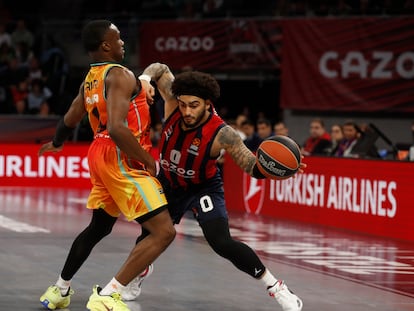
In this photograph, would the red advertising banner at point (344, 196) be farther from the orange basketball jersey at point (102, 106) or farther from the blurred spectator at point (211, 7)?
the blurred spectator at point (211, 7)

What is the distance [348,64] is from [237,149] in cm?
1456

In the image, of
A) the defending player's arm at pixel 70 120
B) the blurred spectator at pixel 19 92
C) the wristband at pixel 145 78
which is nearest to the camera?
the defending player's arm at pixel 70 120

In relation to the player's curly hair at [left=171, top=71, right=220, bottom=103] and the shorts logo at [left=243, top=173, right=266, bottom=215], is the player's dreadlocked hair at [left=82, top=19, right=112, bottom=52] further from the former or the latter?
the shorts logo at [left=243, top=173, right=266, bottom=215]

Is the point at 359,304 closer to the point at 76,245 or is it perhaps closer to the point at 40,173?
the point at 76,245

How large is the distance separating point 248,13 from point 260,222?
916 centimetres

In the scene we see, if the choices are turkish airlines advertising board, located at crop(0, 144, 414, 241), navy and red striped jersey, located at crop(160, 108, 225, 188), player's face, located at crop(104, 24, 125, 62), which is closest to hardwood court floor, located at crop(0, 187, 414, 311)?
turkish airlines advertising board, located at crop(0, 144, 414, 241)

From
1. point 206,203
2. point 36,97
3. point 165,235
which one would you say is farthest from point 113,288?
point 36,97

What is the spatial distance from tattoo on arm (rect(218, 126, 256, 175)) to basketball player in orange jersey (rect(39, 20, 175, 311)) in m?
0.57

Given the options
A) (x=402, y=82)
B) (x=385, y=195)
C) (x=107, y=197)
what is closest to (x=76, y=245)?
(x=107, y=197)

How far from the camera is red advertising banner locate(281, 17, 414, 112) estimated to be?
71.3 ft

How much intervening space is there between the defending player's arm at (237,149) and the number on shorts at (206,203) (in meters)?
0.38

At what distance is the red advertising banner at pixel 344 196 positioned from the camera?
14.9 m

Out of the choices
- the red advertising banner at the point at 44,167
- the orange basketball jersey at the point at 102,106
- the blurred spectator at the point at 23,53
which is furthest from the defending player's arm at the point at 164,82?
the blurred spectator at the point at 23,53

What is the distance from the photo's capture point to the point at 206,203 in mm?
8570
